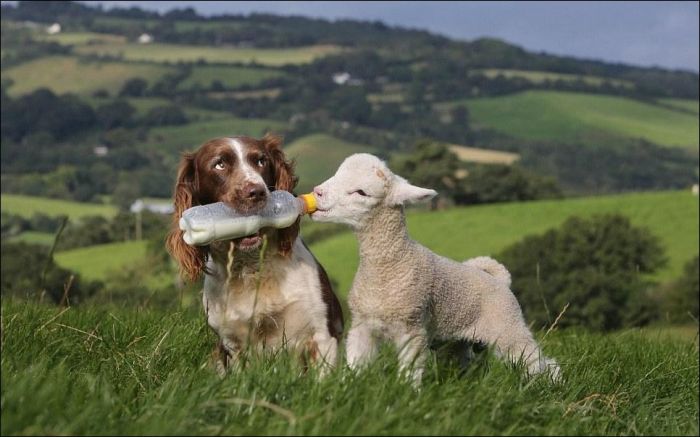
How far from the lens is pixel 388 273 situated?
5.98 meters

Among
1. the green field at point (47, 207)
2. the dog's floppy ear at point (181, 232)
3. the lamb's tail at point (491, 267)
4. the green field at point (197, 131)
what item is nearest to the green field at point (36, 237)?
the green field at point (47, 207)

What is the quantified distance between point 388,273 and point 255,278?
0.91m

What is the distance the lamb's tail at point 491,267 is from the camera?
22.6ft

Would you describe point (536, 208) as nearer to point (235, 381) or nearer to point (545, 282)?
point (545, 282)

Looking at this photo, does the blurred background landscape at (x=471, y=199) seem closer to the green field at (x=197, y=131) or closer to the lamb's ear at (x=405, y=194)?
the green field at (x=197, y=131)

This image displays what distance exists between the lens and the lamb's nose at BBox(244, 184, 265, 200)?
602 centimetres

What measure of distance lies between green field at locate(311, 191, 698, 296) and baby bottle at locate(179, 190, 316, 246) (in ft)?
251

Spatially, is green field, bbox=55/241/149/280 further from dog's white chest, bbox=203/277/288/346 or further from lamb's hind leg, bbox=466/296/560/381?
lamb's hind leg, bbox=466/296/560/381

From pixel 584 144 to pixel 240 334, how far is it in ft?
551

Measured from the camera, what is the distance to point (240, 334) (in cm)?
645

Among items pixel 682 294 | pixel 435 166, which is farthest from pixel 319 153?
pixel 682 294

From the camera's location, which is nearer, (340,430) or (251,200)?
(340,430)

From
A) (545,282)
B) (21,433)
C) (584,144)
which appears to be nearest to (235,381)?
(21,433)

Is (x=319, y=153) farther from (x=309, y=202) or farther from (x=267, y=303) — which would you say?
(x=309, y=202)
